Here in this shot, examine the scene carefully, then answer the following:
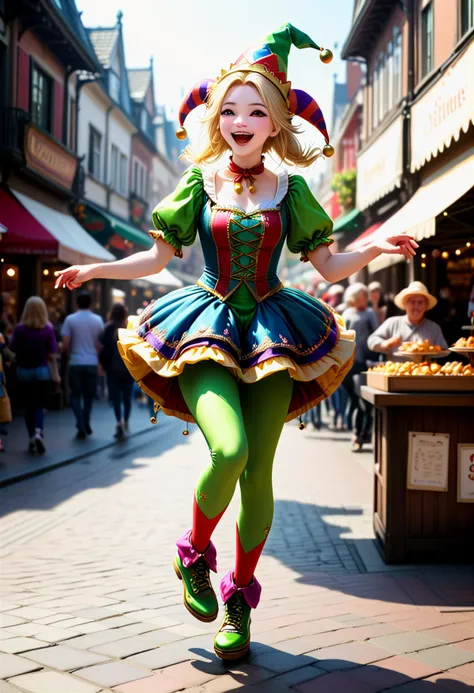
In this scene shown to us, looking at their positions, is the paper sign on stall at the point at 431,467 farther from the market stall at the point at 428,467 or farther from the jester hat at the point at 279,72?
the jester hat at the point at 279,72

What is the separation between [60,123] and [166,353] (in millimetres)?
18906

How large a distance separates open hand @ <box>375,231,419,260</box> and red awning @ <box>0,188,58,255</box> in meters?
12.7

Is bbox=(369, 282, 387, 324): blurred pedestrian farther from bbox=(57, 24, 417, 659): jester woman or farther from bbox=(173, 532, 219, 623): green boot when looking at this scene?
bbox=(173, 532, 219, 623): green boot

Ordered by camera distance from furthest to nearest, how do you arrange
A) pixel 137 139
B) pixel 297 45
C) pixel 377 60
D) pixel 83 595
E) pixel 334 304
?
pixel 137 139 → pixel 377 60 → pixel 334 304 → pixel 83 595 → pixel 297 45

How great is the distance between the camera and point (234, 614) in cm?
334

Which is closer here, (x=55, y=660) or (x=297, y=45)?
(x=55, y=660)

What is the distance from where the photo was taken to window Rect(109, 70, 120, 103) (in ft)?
96.0

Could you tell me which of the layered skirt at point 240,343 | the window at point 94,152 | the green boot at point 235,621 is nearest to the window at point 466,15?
the layered skirt at point 240,343

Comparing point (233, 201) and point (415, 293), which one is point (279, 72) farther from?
point (415, 293)

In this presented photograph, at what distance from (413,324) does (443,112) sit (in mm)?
4715

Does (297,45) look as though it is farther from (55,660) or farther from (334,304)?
(334,304)

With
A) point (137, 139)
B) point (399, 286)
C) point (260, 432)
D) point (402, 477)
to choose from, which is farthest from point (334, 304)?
point (137, 139)

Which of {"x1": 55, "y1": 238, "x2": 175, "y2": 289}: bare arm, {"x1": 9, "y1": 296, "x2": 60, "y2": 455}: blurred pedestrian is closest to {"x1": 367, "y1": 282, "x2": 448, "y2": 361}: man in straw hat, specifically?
{"x1": 9, "y1": 296, "x2": 60, "y2": 455}: blurred pedestrian

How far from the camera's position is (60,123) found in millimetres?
21016
